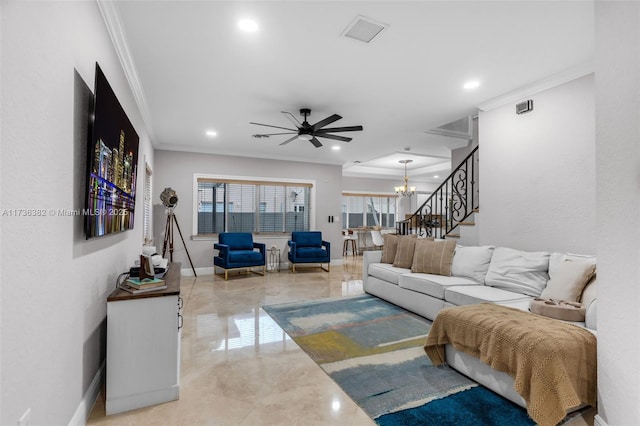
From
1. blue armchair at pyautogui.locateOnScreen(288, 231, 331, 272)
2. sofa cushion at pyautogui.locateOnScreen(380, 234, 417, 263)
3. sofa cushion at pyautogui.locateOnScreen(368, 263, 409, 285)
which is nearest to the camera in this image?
sofa cushion at pyautogui.locateOnScreen(368, 263, 409, 285)

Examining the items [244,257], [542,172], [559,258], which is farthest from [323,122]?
[244,257]

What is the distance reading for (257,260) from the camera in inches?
255

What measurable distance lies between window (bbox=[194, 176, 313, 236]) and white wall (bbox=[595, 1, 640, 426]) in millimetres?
6354

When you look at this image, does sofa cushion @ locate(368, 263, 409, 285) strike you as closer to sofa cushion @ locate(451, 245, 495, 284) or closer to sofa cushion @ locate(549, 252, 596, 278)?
sofa cushion @ locate(451, 245, 495, 284)

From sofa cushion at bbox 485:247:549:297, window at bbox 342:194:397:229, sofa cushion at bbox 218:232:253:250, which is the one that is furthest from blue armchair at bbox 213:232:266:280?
window at bbox 342:194:397:229

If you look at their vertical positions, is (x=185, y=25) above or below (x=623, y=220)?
above

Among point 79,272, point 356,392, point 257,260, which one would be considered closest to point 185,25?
point 79,272

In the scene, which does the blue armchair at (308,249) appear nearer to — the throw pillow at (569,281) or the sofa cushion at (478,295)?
the sofa cushion at (478,295)

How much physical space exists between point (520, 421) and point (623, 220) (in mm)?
1288

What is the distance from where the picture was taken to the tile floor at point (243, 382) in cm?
199

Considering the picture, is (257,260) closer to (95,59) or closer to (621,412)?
(95,59)

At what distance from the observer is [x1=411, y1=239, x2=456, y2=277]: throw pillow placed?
4.07 metres

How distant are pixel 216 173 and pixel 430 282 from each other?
5.06 meters

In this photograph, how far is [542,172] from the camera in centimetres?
362
